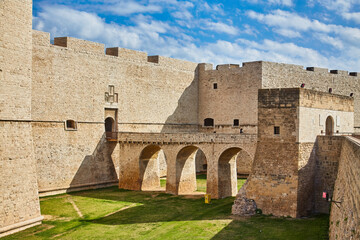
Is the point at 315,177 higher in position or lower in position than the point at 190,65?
lower

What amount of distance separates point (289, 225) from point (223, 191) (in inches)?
253

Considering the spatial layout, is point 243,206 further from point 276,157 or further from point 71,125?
point 71,125

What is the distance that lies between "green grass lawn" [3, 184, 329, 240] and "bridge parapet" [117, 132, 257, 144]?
127 inches

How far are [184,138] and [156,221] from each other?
6.63 metres

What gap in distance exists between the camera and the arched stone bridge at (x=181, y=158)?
21.8m

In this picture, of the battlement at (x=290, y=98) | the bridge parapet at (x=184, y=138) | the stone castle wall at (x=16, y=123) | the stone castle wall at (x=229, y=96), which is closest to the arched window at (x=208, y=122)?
the stone castle wall at (x=229, y=96)

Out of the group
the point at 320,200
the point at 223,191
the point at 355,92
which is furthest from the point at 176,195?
the point at 355,92

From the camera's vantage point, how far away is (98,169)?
83.2ft

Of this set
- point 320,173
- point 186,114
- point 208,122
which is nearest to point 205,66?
point 186,114

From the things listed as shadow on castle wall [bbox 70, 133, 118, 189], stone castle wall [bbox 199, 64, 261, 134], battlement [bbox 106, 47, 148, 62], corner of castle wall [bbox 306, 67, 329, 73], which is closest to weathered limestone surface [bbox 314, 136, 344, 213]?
stone castle wall [bbox 199, 64, 261, 134]

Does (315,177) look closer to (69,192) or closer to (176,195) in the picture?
(176,195)

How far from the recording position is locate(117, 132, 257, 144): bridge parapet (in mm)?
21192

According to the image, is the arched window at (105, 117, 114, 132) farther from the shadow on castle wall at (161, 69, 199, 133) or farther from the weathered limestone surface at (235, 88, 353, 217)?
the weathered limestone surface at (235, 88, 353, 217)

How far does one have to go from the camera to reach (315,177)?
18500mm
